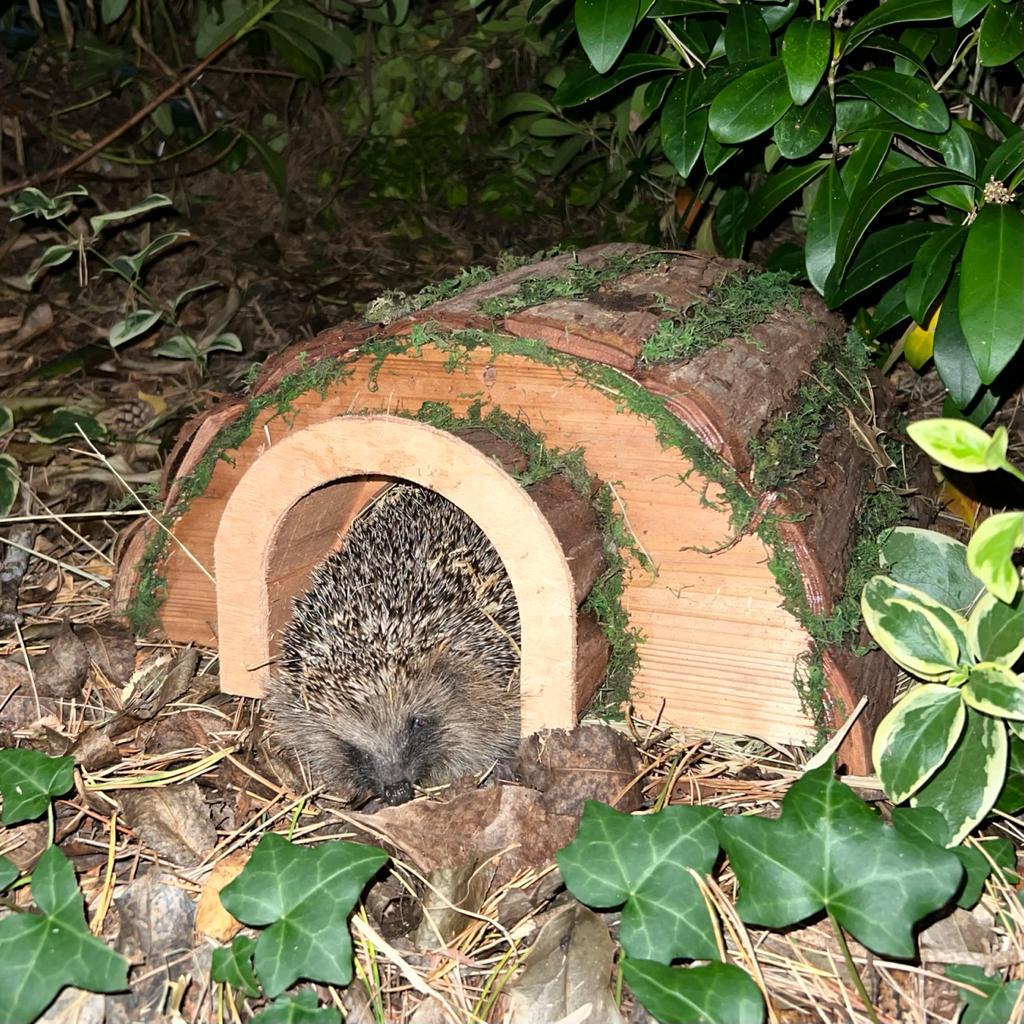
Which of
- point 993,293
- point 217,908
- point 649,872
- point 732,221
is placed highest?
point 732,221

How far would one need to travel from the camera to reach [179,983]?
2012 mm

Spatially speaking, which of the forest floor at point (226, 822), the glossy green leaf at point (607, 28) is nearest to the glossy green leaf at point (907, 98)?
the glossy green leaf at point (607, 28)

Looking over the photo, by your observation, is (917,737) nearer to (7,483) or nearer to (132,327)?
(7,483)

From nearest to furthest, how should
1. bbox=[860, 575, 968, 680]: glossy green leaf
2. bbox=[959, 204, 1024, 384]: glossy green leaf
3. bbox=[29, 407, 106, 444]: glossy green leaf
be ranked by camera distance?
bbox=[860, 575, 968, 680]: glossy green leaf < bbox=[959, 204, 1024, 384]: glossy green leaf < bbox=[29, 407, 106, 444]: glossy green leaf

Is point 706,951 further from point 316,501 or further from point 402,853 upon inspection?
point 316,501

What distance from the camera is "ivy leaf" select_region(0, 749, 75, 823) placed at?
2.29 m

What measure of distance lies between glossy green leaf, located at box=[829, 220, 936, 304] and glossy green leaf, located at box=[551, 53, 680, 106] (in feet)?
2.75

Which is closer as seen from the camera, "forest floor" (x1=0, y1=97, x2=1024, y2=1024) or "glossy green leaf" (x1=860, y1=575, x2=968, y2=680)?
"forest floor" (x1=0, y1=97, x2=1024, y2=1024)

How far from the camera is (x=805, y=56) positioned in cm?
260

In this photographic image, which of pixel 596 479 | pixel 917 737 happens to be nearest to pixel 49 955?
pixel 596 479

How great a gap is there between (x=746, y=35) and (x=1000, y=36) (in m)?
0.66

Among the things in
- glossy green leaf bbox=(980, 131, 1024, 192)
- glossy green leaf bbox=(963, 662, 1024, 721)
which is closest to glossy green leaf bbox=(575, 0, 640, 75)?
glossy green leaf bbox=(980, 131, 1024, 192)

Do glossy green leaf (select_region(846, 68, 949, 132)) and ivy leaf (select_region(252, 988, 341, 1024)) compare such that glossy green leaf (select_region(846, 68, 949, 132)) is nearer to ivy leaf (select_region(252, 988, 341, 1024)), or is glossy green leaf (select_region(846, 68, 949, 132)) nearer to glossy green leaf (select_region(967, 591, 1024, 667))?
glossy green leaf (select_region(967, 591, 1024, 667))

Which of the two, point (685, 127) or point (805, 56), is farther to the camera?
point (685, 127)
